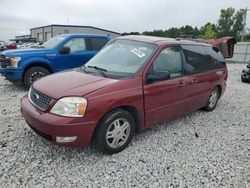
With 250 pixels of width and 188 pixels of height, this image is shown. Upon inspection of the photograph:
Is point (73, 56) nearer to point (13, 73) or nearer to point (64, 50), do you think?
point (64, 50)

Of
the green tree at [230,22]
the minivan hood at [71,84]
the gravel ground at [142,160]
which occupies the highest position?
the green tree at [230,22]

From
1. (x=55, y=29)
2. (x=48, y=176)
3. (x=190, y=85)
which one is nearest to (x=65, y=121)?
(x=48, y=176)

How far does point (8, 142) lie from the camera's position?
3.71 m

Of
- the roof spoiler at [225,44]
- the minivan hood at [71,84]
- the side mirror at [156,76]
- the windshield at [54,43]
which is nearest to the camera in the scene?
the minivan hood at [71,84]

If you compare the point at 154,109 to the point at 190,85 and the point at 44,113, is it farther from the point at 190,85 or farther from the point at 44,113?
the point at 44,113

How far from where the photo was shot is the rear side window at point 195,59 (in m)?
4.54

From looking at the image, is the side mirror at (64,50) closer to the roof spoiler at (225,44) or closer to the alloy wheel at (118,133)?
the alloy wheel at (118,133)

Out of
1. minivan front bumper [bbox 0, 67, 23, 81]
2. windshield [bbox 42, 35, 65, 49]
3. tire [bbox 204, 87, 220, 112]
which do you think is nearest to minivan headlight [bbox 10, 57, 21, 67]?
minivan front bumper [bbox 0, 67, 23, 81]

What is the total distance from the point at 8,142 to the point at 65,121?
1.41 metres

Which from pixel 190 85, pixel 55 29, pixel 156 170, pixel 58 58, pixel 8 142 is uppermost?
pixel 55 29

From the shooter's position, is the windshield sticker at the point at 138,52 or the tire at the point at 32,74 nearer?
the windshield sticker at the point at 138,52

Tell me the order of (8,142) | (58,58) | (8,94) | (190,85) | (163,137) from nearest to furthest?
(8,142)
(163,137)
(190,85)
(8,94)
(58,58)

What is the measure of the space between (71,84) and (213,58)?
3626 millimetres

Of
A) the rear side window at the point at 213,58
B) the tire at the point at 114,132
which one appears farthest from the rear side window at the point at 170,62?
the rear side window at the point at 213,58
